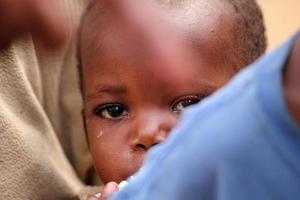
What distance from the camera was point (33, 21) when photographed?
0.28m

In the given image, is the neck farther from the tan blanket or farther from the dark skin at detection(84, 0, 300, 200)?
the tan blanket

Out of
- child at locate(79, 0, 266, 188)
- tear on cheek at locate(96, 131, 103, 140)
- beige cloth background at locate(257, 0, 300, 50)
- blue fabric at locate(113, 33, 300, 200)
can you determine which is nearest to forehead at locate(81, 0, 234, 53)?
child at locate(79, 0, 266, 188)

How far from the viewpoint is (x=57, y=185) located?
0.84m

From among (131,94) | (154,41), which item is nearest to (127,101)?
(131,94)

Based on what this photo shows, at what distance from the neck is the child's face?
Result: 381mm

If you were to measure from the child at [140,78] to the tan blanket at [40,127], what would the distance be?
0.06 m

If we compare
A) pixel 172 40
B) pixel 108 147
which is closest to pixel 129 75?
pixel 108 147

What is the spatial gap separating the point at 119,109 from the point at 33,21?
508mm

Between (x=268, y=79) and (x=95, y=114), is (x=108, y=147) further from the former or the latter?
(x=268, y=79)

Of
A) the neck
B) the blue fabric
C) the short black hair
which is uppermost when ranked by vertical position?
the neck

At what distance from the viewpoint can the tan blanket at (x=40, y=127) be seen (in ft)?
2.57

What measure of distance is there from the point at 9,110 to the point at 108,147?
14 cm

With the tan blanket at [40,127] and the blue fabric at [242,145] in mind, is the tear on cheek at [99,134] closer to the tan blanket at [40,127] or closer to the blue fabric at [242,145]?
the tan blanket at [40,127]

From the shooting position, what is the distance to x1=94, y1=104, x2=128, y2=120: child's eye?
2.55 ft
